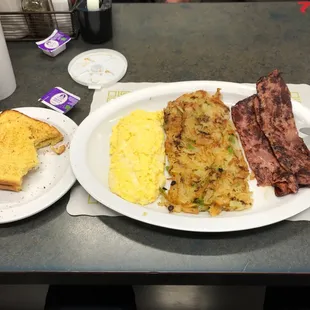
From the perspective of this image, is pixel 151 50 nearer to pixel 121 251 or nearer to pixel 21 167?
pixel 21 167

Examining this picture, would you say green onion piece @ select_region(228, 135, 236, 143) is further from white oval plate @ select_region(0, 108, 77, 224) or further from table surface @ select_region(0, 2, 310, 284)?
white oval plate @ select_region(0, 108, 77, 224)

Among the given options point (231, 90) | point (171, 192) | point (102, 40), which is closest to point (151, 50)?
point (102, 40)

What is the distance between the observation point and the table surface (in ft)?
3.33

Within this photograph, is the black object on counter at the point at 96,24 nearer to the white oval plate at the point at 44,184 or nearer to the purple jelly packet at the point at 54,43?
the purple jelly packet at the point at 54,43

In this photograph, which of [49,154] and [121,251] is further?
[49,154]

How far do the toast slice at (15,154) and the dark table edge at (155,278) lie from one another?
0.27 m

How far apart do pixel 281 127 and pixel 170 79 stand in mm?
558

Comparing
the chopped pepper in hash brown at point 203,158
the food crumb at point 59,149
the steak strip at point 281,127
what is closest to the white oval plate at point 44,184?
the food crumb at point 59,149

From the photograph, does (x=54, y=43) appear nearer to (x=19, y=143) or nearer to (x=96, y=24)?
(x=96, y=24)

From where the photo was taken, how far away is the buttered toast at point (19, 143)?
3.73ft

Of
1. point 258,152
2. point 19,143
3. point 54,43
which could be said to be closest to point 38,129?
point 19,143

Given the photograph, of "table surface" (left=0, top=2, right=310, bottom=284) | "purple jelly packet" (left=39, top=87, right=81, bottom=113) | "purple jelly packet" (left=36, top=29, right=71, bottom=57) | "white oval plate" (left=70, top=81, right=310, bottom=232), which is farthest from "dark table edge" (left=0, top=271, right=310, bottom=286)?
"purple jelly packet" (left=36, top=29, right=71, bottom=57)

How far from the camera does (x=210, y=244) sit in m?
1.05

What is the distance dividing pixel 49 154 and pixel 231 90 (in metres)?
0.69
